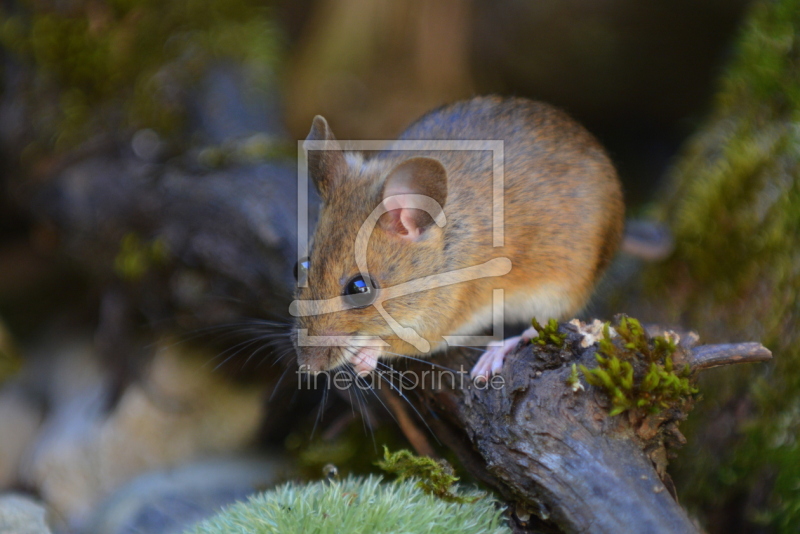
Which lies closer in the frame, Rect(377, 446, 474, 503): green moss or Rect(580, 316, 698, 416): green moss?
Rect(580, 316, 698, 416): green moss

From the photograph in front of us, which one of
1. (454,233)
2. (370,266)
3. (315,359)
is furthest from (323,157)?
(315,359)

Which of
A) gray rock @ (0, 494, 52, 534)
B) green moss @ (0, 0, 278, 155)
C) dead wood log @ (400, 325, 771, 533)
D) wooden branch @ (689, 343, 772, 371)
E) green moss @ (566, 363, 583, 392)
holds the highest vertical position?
green moss @ (0, 0, 278, 155)

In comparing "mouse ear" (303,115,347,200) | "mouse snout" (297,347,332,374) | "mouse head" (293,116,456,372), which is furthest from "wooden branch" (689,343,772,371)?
"mouse ear" (303,115,347,200)

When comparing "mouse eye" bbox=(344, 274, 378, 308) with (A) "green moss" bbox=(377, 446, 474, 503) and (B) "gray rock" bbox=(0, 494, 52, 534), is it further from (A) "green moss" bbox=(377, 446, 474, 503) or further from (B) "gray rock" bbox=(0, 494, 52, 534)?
(B) "gray rock" bbox=(0, 494, 52, 534)

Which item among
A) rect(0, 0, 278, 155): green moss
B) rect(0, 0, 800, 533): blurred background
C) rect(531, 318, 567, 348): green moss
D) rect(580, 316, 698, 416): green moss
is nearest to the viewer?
rect(580, 316, 698, 416): green moss

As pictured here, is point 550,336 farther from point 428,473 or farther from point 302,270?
point 302,270

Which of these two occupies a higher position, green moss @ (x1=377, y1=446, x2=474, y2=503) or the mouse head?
the mouse head

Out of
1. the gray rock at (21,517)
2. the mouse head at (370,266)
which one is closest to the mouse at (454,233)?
the mouse head at (370,266)

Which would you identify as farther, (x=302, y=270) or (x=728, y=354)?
(x=302, y=270)
